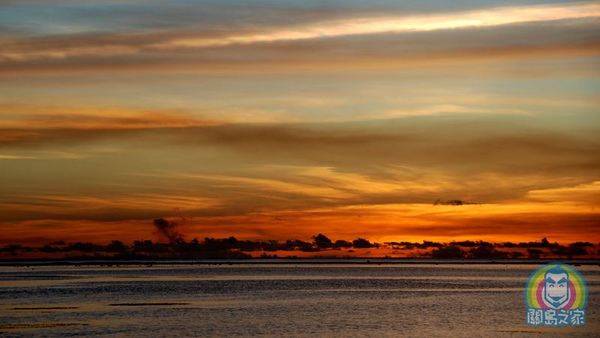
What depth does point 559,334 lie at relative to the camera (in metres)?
76.5

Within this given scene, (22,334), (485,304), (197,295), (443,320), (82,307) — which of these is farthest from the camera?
(197,295)

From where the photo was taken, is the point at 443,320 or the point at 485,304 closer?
the point at 443,320

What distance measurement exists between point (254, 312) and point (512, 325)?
32.2 metres

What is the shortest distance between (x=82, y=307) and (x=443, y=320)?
48166 mm

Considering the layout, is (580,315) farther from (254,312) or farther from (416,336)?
(254,312)

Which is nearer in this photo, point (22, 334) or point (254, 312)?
point (22, 334)

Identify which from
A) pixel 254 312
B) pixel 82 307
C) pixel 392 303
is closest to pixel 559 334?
pixel 254 312

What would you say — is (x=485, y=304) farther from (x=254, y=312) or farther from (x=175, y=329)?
(x=175, y=329)

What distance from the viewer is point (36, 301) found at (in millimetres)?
122000

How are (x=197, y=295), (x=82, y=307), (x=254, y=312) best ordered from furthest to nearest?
1. (x=197, y=295)
2. (x=82, y=307)
3. (x=254, y=312)

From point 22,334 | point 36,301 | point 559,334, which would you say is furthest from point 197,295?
point 559,334

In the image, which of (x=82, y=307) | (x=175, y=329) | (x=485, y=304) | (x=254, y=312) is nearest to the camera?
(x=175, y=329)

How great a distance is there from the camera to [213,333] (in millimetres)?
78000

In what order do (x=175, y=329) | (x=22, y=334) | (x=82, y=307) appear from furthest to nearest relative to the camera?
(x=82, y=307)
(x=175, y=329)
(x=22, y=334)
